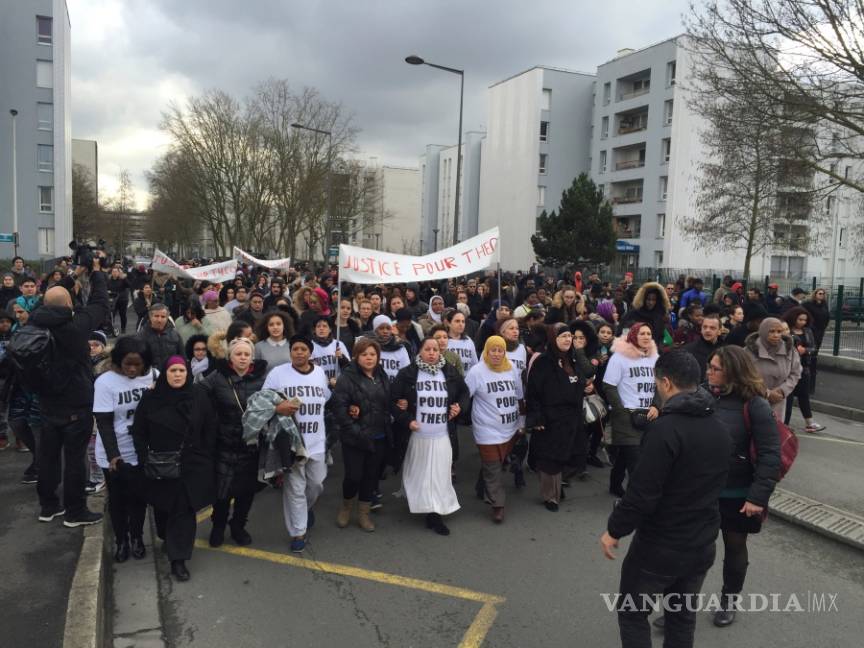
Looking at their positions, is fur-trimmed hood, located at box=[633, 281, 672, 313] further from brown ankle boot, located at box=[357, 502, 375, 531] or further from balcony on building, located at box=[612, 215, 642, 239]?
balcony on building, located at box=[612, 215, 642, 239]

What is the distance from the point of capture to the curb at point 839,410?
10.6m

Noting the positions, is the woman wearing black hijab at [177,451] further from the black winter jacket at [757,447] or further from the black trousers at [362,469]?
the black winter jacket at [757,447]

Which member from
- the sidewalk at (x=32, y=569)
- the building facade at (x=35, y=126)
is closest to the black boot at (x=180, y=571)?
the sidewalk at (x=32, y=569)

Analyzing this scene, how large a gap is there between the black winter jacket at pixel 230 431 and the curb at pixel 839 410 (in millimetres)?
9533

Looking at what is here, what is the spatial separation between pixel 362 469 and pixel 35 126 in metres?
45.9

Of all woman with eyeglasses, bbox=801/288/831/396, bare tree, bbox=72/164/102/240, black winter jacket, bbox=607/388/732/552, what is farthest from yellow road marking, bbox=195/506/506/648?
bare tree, bbox=72/164/102/240

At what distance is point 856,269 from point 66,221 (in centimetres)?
5448

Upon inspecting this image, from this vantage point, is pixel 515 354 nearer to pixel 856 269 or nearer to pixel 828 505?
pixel 828 505

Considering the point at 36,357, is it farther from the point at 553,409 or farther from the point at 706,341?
the point at 706,341

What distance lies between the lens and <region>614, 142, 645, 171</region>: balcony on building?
47.8 m

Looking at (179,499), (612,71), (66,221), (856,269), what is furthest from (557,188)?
(179,499)

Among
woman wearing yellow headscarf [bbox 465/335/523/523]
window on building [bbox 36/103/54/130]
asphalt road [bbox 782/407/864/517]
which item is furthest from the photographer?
window on building [bbox 36/103/54/130]

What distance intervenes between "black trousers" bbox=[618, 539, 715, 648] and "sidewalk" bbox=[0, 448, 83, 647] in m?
3.08

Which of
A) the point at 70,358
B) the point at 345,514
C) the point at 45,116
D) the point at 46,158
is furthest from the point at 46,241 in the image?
the point at 345,514
